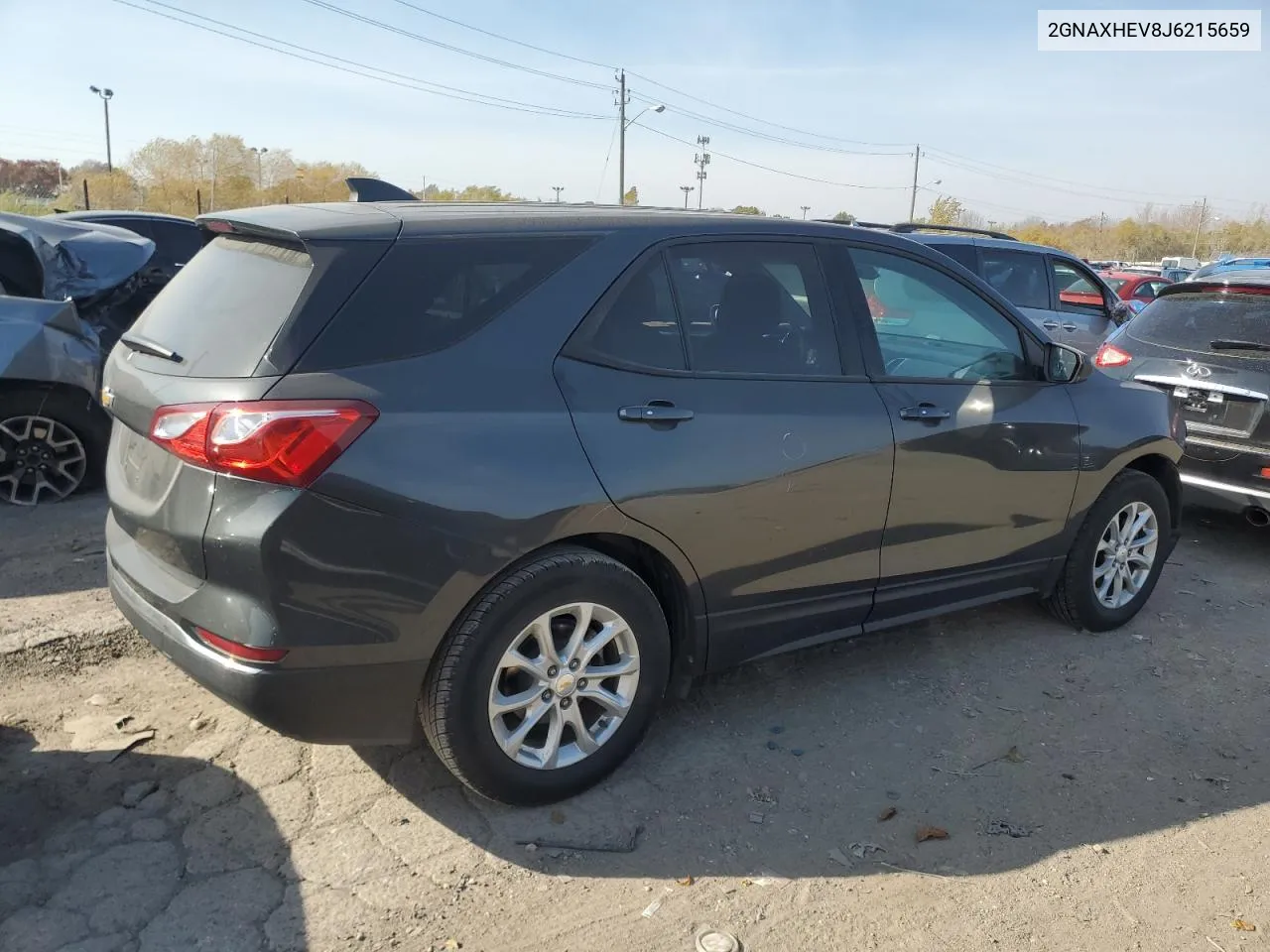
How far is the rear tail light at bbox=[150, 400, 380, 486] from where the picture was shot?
2.50 m

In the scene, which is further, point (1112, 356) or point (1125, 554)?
point (1112, 356)

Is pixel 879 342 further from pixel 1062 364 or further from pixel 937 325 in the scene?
pixel 1062 364

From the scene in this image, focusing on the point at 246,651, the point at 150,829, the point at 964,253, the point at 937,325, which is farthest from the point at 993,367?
the point at 964,253

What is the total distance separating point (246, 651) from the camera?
2.58 metres

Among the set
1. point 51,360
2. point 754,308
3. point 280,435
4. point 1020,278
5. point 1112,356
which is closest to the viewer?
point 280,435

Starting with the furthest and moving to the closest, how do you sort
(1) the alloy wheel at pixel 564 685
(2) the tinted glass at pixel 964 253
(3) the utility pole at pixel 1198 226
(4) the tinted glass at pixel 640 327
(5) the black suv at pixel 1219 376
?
(3) the utility pole at pixel 1198 226 < (2) the tinted glass at pixel 964 253 < (5) the black suv at pixel 1219 376 < (4) the tinted glass at pixel 640 327 < (1) the alloy wheel at pixel 564 685

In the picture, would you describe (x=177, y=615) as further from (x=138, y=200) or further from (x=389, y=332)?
(x=138, y=200)

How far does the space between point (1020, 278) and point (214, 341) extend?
864 centimetres

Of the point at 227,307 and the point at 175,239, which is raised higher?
the point at 175,239

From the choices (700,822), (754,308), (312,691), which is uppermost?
(754,308)

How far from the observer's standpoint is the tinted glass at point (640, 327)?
9.95 feet

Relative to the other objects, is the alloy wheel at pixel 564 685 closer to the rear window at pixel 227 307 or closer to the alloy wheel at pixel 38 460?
the rear window at pixel 227 307

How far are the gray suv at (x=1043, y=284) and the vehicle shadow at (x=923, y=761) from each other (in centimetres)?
546

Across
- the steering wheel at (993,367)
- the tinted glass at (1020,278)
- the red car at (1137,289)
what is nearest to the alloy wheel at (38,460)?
the steering wheel at (993,367)
